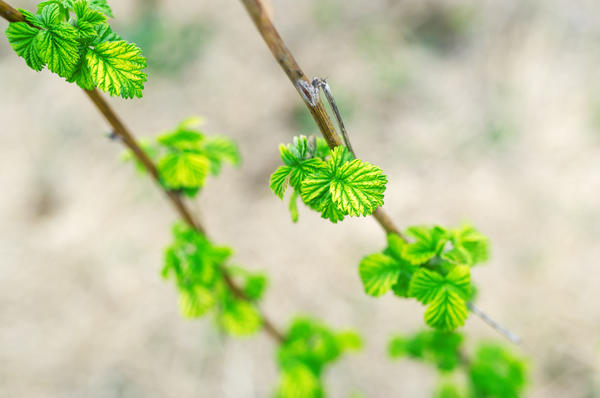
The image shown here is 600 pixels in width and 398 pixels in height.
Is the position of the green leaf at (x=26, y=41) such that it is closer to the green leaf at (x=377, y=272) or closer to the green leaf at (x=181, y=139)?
the green leaf at (x=181, y=139)

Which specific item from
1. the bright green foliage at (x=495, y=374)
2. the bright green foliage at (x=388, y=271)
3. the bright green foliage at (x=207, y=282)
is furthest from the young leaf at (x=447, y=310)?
the bright green foliage at (x=495, y=374)

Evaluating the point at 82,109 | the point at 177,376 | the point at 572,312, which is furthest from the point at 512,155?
the point at 82,109

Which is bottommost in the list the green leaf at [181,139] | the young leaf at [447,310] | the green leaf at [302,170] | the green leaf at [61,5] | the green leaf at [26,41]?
the young leaf at [447,310]

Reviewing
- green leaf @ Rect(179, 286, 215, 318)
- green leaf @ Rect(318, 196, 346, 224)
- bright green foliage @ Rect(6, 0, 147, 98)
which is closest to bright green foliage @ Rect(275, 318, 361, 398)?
green leaf @ Rect(179, 286, 215, 318)

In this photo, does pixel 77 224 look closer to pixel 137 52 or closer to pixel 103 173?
pixel 103 173

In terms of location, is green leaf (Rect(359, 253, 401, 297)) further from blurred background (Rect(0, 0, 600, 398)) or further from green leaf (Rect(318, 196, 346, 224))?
blurred background (Rect(0, 0, 600, 398))

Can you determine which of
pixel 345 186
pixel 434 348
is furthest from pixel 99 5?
pixel 434 348
